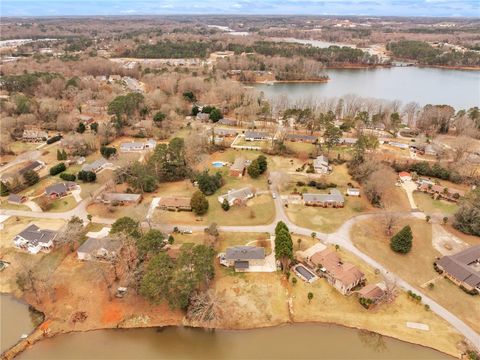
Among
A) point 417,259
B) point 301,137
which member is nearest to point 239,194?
point 417,259

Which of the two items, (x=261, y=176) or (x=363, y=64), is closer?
(x=261, y=176)

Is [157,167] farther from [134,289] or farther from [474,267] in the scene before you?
[474,267]

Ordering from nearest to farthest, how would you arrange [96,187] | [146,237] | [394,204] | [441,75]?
[146,237], [394,204], [96,187], [441,75]

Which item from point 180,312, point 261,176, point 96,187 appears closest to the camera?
point 180,312

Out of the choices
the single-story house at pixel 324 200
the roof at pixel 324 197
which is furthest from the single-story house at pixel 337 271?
the roof at pixel 324 197

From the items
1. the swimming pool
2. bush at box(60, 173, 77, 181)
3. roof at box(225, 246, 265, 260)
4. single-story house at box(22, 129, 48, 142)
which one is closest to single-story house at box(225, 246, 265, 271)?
roof at box(225, 246, 265, 260)

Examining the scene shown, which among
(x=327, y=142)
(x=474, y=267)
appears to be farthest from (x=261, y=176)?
(x=474, y=267)

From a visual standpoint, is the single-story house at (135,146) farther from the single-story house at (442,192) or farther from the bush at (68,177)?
the single-story house at (442,192)
